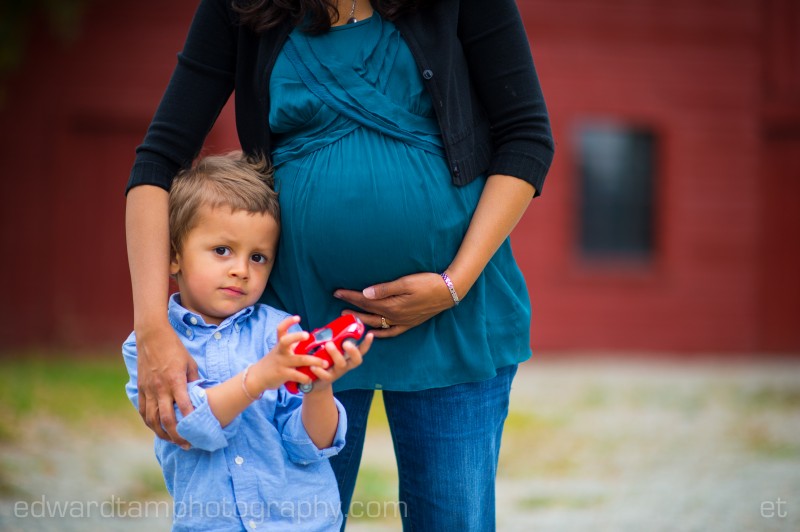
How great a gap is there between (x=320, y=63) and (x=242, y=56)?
8.2 inches

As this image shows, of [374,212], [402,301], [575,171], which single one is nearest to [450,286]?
[402,301]

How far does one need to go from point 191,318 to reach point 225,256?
16 centimetres

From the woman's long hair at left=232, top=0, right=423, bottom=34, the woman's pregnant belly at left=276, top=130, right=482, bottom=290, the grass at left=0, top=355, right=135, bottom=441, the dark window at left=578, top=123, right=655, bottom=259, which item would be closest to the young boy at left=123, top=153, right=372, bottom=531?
the woman's pregnant belly at left=276, top=130, right=482, bottom=290

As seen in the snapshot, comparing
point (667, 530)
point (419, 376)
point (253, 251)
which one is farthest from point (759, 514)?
point (253, 251)

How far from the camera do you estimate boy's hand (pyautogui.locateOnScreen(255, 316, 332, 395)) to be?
5.28 ft

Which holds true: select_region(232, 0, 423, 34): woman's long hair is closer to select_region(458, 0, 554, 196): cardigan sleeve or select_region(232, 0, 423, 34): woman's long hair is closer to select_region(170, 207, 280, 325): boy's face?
select_region(458, 0, 554, 196): cardigan sleeve

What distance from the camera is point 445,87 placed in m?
1.86

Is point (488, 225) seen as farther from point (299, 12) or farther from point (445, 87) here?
point (299, 12)

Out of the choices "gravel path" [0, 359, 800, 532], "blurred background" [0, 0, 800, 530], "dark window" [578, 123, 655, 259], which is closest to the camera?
"gravel path" [0, 359, 800, 532]

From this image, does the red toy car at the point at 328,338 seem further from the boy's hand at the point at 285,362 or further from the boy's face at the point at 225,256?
the boy's face at the point at 225,256

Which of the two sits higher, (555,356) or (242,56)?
(242,56)

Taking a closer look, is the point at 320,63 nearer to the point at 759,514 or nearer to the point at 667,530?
the point at 667,530

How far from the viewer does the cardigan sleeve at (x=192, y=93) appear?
1957mm

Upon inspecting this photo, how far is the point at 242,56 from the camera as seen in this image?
→ 6.46 feet
